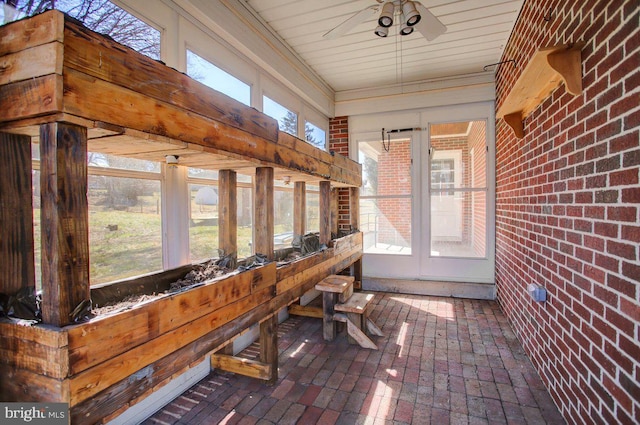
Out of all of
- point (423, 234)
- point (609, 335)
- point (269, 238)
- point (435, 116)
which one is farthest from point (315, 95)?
point (609, 335)

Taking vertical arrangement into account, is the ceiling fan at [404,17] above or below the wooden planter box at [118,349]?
above

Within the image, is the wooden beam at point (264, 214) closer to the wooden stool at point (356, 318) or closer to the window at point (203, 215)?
the window at point (203, 215)

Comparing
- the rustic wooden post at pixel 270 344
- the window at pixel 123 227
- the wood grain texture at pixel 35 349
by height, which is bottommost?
the rustic wooden post at pixel 270 344

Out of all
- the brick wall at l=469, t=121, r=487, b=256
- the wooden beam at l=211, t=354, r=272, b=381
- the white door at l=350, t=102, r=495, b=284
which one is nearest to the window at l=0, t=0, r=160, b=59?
the wooden beam at l=211, t=354, r=272, b=381

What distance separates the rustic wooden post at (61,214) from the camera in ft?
3.26

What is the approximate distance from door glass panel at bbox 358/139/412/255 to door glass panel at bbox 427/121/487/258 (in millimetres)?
358

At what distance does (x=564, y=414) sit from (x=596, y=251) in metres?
1.06

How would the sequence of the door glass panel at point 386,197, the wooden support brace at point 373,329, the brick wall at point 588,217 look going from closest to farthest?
the brick wall at point 588,217
the wooden support brace at point 373,329
the door glass panel at point 386,197

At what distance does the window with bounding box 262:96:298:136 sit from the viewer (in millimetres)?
3469

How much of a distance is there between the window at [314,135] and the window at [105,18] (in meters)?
2.44

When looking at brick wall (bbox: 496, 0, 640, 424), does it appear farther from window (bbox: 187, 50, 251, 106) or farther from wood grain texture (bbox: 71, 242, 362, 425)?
window (bbox: 187, 50, 251, 106)

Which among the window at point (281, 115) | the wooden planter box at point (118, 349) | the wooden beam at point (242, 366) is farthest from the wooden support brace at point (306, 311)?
the window at point (281, 115)

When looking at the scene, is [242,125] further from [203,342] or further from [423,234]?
[423,234]

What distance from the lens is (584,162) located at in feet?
5.74
